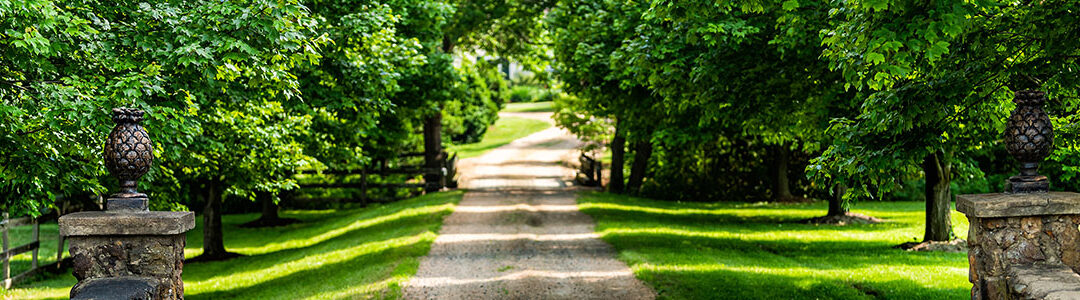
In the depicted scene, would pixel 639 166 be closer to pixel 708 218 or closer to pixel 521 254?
pixel 708 218

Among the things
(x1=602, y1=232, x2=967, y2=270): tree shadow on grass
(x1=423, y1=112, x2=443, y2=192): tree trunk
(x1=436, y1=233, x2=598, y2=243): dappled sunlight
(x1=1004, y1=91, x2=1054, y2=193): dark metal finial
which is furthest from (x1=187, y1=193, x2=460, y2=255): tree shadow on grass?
(x1=1004, y1=91, x2=1054, y2=193): dark metal finial

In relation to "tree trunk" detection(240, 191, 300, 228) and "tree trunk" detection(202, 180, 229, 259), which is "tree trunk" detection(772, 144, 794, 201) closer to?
"tree trunk" detection(240, 191, 300, 228)

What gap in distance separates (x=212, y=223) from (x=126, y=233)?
1426cm

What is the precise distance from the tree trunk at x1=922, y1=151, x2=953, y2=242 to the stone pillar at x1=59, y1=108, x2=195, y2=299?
44.6 ft

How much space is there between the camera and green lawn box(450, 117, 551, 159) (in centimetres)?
5249

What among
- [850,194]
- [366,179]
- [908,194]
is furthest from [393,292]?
[908,194]

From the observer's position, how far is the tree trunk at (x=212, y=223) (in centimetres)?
2045

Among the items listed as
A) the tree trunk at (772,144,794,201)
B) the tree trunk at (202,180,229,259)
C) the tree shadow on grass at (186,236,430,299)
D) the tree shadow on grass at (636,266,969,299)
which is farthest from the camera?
the tree trunk at (772,144,794,201)

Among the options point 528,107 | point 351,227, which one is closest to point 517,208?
point 351,227

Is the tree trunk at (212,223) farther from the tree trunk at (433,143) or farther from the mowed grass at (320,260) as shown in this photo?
the tree trunk at (433,143)

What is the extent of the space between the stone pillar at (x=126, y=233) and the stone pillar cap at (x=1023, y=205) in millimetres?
6185

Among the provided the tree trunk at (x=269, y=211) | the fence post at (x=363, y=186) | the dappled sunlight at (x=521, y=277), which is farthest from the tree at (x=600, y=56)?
the tree trunk at (x=269, y=211)

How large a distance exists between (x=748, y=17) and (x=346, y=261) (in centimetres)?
859

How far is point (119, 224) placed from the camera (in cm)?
716
